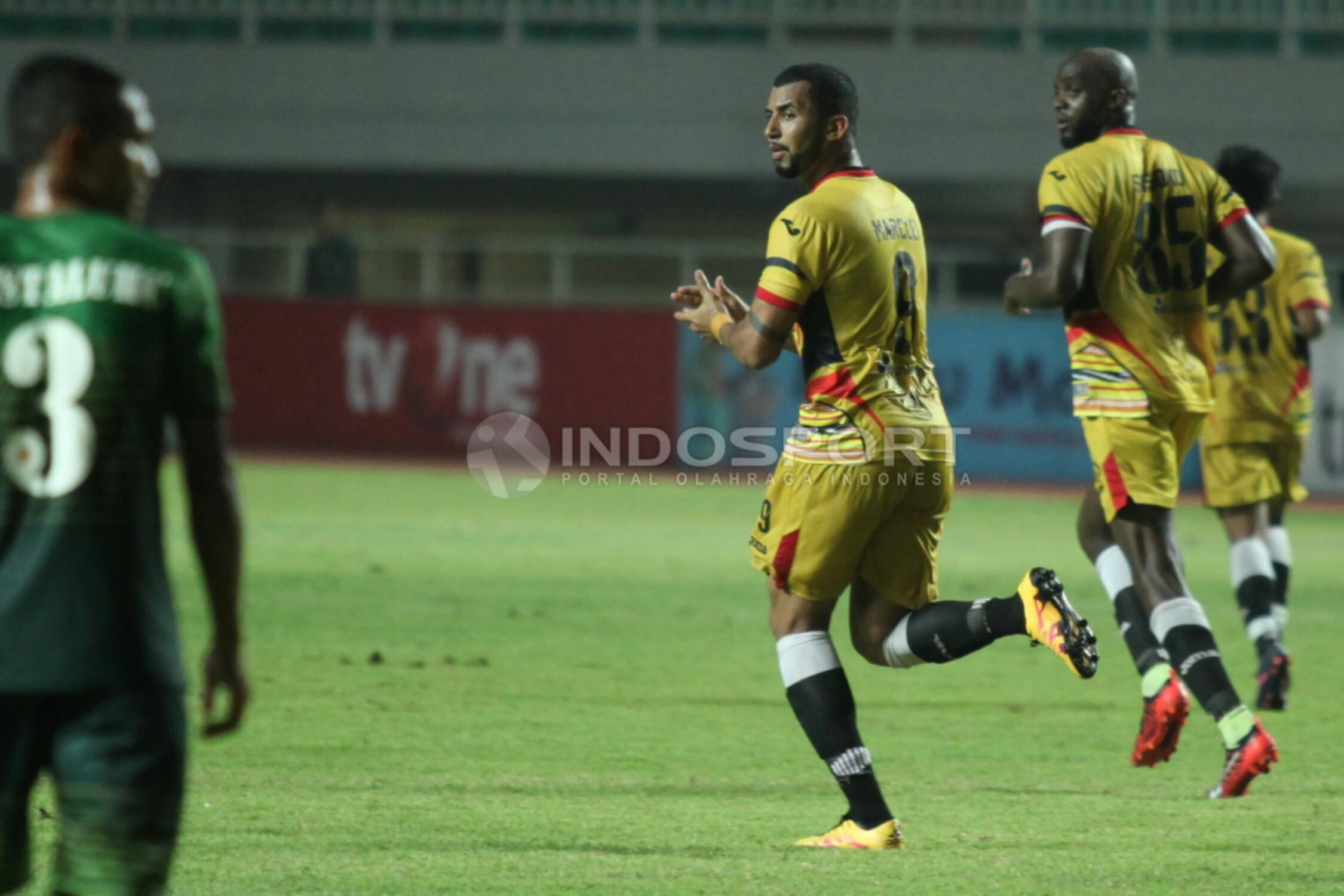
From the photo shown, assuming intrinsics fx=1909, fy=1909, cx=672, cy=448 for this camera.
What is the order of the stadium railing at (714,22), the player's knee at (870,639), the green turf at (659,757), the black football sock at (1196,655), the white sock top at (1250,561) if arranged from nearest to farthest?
the green turf at (659,757), the player's knee at (870,639), the black football sock at (1196,655), the white sock top at (1250,561), the stadium railing at (714,22)

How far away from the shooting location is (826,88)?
5496 millimetres

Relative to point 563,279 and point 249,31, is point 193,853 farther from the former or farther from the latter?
point 249,31

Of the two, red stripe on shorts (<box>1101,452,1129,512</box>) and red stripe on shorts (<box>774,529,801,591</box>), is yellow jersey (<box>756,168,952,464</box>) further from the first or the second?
red stripe on shorts (<box>1101,452,1129,512</box>)

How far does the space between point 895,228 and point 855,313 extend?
11.0 inches

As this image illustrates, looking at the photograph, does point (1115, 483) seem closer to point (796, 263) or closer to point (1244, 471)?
point (796, 263)

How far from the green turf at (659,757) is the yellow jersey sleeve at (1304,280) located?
1777 millimetres

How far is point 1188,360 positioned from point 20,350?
459cm

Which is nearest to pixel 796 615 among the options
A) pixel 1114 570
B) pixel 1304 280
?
pixel 1114 570

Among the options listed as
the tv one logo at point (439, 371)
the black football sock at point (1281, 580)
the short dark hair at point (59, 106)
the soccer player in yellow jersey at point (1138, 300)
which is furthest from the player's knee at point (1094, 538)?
the tv one logo at point (439, 371)

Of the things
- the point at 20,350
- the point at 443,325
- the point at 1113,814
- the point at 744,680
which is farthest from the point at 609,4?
the point at 20,350

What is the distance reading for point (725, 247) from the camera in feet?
88.8

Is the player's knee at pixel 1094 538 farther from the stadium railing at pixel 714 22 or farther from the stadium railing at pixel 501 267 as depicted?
the stadium railing at pixel 714 22

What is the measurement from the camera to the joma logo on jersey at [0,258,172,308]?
2986 mm

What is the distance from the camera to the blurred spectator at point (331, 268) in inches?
997
